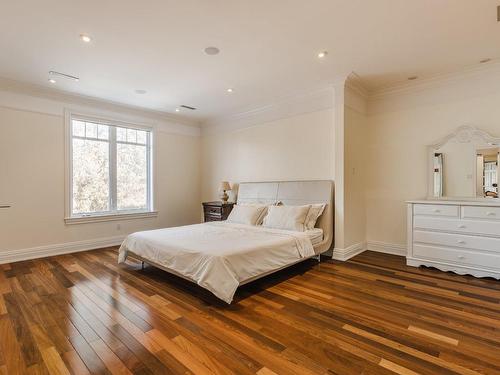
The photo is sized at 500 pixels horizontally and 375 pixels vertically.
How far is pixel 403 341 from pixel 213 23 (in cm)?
322

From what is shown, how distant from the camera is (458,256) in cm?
341

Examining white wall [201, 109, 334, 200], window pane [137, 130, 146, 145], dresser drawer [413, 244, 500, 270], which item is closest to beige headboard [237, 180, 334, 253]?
white wall [201, 109, 334, 200]

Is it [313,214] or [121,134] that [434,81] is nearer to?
[313,214]

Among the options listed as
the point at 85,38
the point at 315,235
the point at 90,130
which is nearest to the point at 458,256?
the point at 315,235

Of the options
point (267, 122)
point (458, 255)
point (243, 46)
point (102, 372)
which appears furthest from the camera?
point (267, 122)

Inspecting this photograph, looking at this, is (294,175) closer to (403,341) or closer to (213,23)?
(213,23)

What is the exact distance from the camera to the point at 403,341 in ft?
6.54

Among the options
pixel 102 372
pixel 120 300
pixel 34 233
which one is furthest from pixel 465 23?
pixel 34 233

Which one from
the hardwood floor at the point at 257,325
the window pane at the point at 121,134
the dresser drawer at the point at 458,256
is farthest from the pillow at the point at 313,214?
the window pane at the point at 121,134

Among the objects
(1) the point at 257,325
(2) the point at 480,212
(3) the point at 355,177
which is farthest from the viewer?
(3) the point at 355,177

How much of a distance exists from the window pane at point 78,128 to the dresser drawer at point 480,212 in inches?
242

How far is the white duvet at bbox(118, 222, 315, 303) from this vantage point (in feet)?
8.50

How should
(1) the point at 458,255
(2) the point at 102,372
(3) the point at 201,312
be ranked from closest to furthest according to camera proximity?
1. (2) the point at 102,372
2. (3) the point at 201,312
3. (1) the point at 458,255

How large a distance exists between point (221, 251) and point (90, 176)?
11.9 ft
